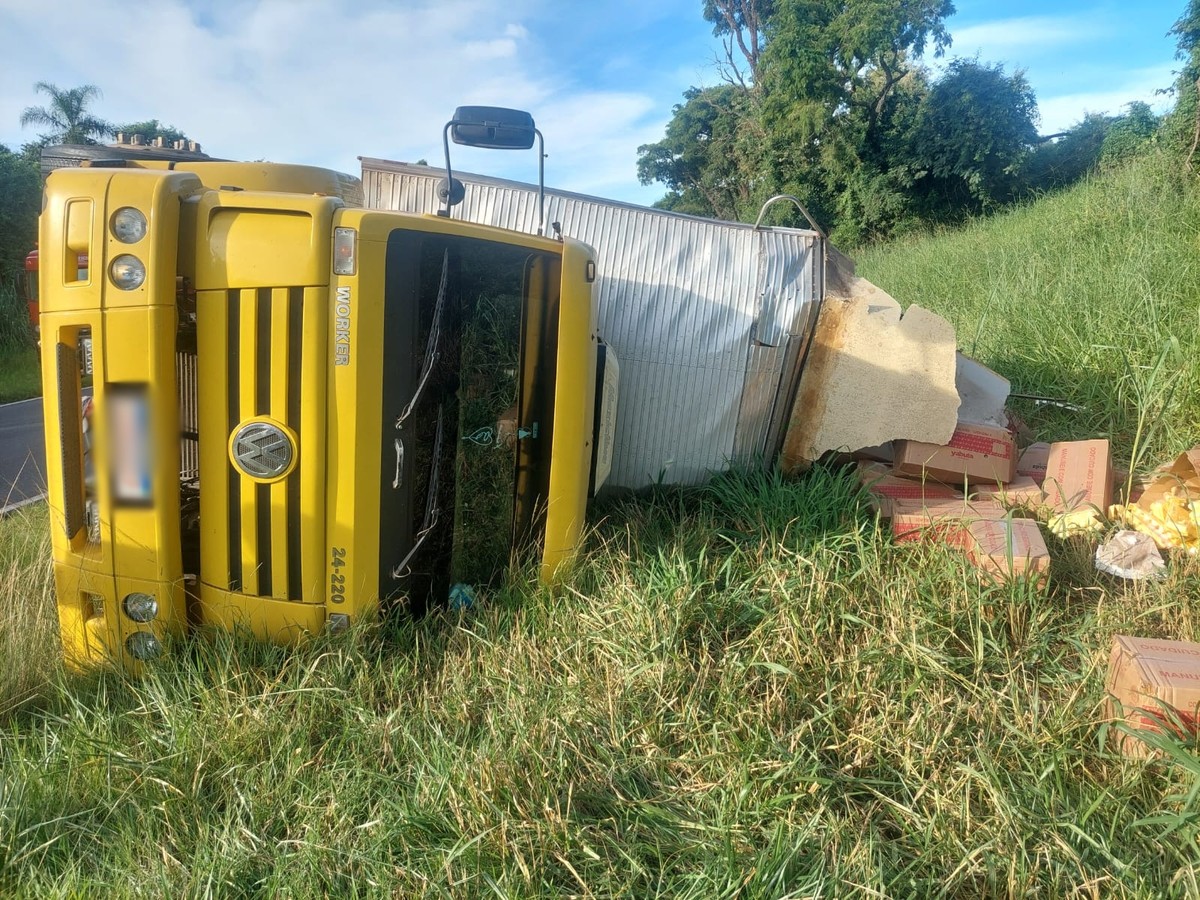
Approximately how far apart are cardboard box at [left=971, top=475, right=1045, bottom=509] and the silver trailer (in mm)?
1024

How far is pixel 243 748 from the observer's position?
2.36 meters

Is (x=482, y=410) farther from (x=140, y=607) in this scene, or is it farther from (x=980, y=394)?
(x=980, y=394)

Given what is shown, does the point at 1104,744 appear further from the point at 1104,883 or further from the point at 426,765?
the point at 426,765

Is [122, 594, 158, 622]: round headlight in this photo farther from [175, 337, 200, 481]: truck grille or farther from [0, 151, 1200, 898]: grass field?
[175, 337, 200, 481]: truck grille

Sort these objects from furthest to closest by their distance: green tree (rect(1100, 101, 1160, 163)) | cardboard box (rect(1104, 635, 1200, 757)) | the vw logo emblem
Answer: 1. green tree (rect(1100, 101, 1160, 163))
2. the vw logo emblem
3. cardboard box (rect(1104, 635, 1200, 757))

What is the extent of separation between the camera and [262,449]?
8.32ft

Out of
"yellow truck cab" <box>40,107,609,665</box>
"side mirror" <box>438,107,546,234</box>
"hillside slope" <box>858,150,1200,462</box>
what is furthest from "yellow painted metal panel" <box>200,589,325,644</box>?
"hillside slope" <box>858,150,1200,462</box>

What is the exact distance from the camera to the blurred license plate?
248cm

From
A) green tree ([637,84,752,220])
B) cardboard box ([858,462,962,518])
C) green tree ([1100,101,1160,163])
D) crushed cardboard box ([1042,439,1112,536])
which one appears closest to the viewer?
crushed cardboard box ([1042,439,1112,536])

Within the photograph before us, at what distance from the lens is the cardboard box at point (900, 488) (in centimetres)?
393

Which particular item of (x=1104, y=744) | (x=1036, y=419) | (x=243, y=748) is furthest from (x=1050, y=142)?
(x=243, y=748)

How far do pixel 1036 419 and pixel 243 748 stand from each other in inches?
187

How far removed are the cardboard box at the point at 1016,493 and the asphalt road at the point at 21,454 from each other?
200 inches

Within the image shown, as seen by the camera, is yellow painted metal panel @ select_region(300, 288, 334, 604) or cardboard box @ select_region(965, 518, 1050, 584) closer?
yellow painted metal panel @ select_region(300, 288, 334, 604)
